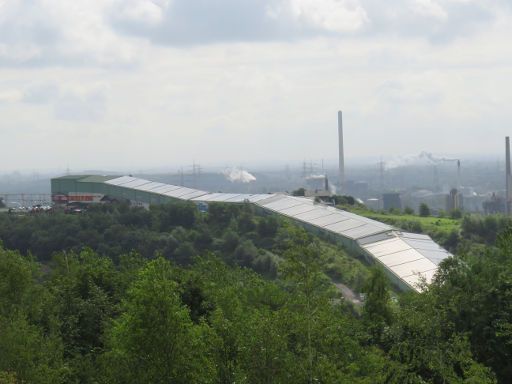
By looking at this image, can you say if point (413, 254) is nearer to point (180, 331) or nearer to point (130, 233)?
point (130, 233)

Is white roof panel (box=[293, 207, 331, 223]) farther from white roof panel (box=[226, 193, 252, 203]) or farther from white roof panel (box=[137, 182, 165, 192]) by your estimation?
white roof panel (box=[137, 182, 165, 192])

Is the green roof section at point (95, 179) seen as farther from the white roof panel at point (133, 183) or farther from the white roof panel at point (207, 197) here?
the white roof panel at point (207, 197)

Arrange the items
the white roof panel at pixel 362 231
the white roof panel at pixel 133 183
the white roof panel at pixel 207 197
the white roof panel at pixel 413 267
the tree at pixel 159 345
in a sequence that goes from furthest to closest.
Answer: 1. the white roof panel at pixel 133 183
2. the white roof panel at pixel 207 197
3. the white roof panel at pixel 362 231
4. the white roof panel at pixel 413 267
5. the tree at pixel 159 345

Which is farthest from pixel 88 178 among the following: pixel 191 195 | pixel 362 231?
pixel 362 231

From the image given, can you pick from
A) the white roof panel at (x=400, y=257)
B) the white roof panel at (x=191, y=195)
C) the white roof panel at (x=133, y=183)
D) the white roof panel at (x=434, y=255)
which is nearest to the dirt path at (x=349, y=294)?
the white roof panel at (x=400, y=257)

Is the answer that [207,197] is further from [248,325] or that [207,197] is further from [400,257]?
[248,325]
